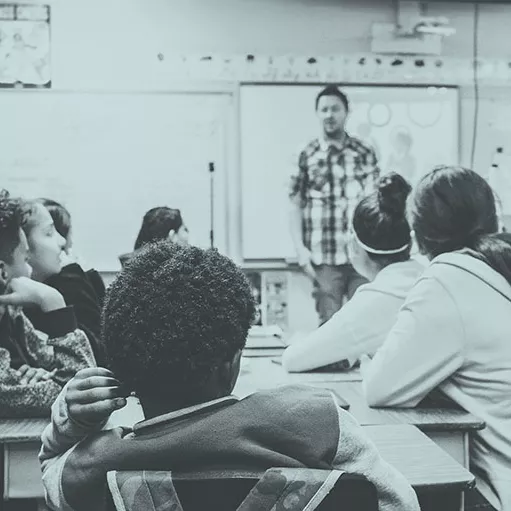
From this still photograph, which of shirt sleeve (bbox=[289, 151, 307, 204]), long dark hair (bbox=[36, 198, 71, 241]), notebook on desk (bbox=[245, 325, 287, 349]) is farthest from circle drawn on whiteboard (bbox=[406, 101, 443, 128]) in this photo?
long dark hair (bbox=[36, 198, 71, 241])

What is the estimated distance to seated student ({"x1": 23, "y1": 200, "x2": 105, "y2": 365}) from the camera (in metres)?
1.98

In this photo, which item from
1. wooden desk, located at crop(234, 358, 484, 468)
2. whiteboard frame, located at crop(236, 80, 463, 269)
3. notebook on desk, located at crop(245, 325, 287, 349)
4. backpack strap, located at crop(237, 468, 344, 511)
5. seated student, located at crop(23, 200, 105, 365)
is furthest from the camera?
whiteboard frame, located at crop(236, 80, 463, 269)

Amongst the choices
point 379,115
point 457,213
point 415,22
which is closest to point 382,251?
point 457,213

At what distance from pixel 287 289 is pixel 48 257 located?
8.84 ft

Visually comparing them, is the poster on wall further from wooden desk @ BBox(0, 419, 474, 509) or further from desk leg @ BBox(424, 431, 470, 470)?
desk leg @ BBox(424, 431, 470, 470)

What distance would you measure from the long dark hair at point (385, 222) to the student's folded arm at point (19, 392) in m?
1.01

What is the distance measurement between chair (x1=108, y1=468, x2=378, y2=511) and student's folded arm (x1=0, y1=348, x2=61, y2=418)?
847 millimetres

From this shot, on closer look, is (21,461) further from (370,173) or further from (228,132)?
(370,173)

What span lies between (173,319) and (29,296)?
0.99 meters

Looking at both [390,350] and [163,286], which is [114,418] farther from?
[163,286]

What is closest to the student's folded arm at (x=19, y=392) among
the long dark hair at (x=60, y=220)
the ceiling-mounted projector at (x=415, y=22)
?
the long dark hair at (x=60, y=220)

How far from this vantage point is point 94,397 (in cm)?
92

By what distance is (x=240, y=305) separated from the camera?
0.88 meters

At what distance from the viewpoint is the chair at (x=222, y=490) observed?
2.62 ft
